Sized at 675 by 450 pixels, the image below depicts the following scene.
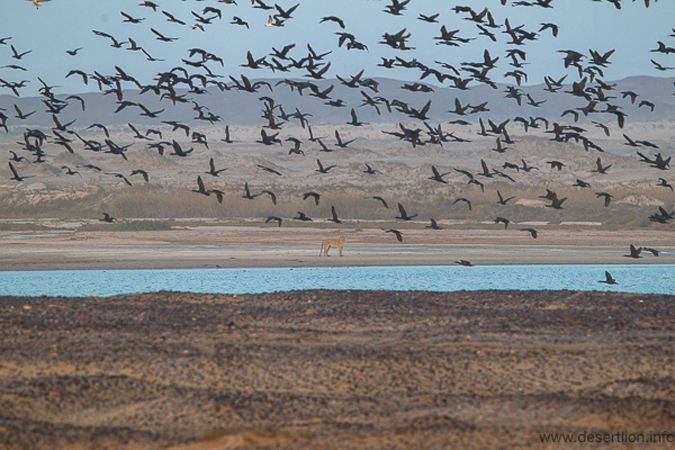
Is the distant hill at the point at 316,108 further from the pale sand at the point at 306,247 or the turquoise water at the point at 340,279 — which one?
the turquoise water at the point at 340,279

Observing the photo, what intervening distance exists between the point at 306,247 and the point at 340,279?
10412mm

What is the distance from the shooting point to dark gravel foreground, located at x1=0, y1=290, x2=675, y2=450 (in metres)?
7.54

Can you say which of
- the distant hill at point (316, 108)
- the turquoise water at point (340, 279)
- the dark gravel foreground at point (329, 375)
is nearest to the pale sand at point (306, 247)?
the turquoise water at point (340, 279)

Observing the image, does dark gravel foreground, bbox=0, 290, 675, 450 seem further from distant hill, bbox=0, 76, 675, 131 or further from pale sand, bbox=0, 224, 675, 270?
distant hill, bbox=0, 76, 675, 131

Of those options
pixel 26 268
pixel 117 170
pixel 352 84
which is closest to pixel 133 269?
pixel 26 268

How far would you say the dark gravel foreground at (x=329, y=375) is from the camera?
24.7ft

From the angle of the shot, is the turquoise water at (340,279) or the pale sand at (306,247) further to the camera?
the pale sand at (306,247)

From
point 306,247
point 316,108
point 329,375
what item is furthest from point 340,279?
point 316,108

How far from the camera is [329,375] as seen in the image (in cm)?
937

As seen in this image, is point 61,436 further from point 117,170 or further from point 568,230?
point 117,170

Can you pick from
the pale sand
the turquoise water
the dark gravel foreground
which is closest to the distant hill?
the pale sand

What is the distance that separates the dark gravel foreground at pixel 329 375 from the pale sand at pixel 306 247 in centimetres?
1432

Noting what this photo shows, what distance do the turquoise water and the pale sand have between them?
158 centimetres

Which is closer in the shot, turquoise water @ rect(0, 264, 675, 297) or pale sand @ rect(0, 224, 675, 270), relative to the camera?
turquoise water @ rect(0, 264, 675, 297)
